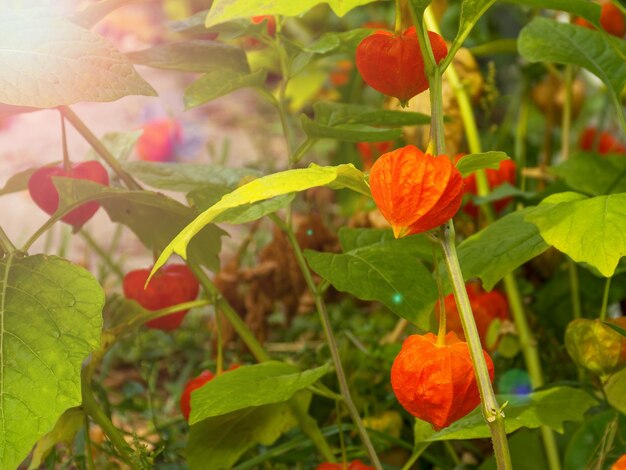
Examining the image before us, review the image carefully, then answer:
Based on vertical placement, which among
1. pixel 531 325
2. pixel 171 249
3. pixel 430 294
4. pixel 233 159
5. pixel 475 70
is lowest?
pixel 233 159

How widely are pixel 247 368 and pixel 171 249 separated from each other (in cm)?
30

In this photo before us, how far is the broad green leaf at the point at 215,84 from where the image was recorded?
88cm

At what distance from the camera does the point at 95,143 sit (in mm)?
Answer: 922

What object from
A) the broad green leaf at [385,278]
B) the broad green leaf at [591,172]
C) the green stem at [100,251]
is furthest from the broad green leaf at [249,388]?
the green stem at [100,251]

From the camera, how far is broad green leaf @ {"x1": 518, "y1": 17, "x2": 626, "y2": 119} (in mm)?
961

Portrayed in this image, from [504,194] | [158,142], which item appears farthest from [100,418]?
[158,142]

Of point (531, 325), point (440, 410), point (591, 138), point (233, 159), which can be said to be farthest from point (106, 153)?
point (233, 159)

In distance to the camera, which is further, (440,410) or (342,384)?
(342,384)

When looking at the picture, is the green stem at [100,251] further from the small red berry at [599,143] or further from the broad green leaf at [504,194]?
the small red berry at [599,143]

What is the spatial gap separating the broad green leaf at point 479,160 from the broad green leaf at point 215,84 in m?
0.30

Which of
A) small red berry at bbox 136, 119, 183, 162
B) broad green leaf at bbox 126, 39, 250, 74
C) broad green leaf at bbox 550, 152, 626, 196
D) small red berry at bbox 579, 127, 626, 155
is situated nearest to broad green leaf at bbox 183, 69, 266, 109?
broad green leaf at bbox 126, 39, 250, 74

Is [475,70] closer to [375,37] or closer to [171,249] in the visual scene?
[375,37]

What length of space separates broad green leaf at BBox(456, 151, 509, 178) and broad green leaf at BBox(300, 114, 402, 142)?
0.74ft

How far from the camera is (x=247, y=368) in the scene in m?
0.83
